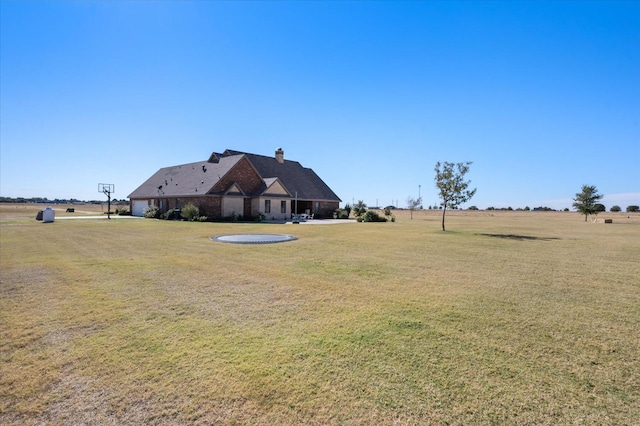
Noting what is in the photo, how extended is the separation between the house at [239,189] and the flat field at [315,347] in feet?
85.3

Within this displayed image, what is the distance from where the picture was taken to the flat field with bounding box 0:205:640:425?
322 cm

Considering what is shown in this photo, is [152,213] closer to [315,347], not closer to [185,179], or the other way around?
[185,179]

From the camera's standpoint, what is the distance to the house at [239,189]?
34531mm

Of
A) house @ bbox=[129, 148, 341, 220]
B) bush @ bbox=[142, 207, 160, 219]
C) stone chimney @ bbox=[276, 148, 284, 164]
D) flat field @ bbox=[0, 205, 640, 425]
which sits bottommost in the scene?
flat field @ bbox=[0, 205, 640, 425]

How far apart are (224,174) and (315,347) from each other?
32718mm

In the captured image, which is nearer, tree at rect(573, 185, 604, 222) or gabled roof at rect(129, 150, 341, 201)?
gabled roof at rect(129, 150, 341, 201)

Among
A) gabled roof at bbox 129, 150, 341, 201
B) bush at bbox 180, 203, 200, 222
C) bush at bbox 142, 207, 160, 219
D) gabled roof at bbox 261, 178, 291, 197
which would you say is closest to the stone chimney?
gabled roof at bbox 129, 150, 341, 201

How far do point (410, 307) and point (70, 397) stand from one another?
526cm

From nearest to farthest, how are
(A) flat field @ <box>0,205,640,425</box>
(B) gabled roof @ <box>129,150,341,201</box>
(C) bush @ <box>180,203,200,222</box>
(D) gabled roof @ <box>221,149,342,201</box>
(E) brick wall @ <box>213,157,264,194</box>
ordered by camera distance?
(A) flat field @ <box>0,205,640,425</box>
(C) bush @ <box>180,203,200,222</box>
(E) brick wall @ <box>213,157,264,194</box>
(B) gabled roof @ <box>129,150,341,201</box>
(D) gabled roof @ <box>221,149,342,201</box>

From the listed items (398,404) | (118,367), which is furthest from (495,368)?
(118,367)

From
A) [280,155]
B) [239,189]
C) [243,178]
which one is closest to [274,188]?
[243,178]

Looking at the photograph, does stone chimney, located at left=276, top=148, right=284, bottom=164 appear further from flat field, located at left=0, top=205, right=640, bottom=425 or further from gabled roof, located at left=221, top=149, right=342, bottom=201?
flat field, located at left=0, top=205, right=640, bottom=425

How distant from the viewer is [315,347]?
4.46 meters

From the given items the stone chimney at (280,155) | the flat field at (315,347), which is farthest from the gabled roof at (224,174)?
the flat field at (315,347)
